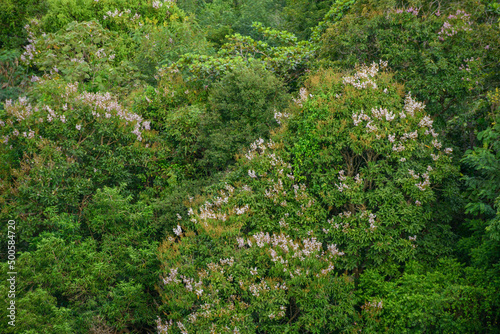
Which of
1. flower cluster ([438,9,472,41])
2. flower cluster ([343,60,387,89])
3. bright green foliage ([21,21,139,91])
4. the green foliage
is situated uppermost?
flower cluster ([438,9,472,41])

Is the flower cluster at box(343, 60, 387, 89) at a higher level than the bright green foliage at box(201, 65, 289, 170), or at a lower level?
higher

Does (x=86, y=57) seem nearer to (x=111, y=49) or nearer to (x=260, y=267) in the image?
(x=111, y=49)

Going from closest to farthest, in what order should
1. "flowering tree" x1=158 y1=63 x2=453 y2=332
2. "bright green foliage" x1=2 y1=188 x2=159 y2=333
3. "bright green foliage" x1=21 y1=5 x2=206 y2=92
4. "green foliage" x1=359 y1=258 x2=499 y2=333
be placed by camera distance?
1. "green foliage" x1=359 y1=258 x2=499 y2=333
2. "flowering tree" x1=158 y1=63 x2=453 y2=332
3. "bright green foliage" x1=2 y1=188 x2=159 y2=333
4. "bright green foliage" x1=21 y1=5 x2=206 y2=92

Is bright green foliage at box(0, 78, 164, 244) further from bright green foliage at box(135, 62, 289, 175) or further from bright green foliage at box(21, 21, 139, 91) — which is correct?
bright green foliage at box(21, 21, 139, 91)

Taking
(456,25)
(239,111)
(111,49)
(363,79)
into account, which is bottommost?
(111,49)

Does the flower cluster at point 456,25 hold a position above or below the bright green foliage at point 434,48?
above

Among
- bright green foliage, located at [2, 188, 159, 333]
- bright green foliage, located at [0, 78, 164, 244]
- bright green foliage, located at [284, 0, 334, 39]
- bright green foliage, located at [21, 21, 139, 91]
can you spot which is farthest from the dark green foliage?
bright green foliage, located at [284, 0, 334, 39]

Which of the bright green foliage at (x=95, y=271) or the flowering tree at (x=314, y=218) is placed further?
the bright green foliage at (x=95, y=271)

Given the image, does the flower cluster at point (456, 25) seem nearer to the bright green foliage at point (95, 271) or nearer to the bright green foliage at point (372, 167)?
the bright green foliage at point (372, 167)

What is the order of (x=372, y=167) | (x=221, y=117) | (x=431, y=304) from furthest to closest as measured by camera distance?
(x=221, y=117) < (x=372, y=167) < (x=431, y=304)

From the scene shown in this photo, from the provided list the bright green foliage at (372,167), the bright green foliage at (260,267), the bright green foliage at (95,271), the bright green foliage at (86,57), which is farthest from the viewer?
the bright green foliage at (86,57)

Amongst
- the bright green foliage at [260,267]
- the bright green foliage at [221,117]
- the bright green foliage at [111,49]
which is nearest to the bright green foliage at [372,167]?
the bright green foliage at [260,267]

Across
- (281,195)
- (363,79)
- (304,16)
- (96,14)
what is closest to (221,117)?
(281,195)

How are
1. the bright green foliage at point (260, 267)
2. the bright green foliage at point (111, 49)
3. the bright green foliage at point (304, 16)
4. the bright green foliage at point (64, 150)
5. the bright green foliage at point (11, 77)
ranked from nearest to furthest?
the bright green foliage at point (260, 267)
the bright green foliage at point (64, 150)
the bright green foliage at point (111, 49)
the bright green foliage at point (11, 77)
the bright green foliage at point (304, 16)
